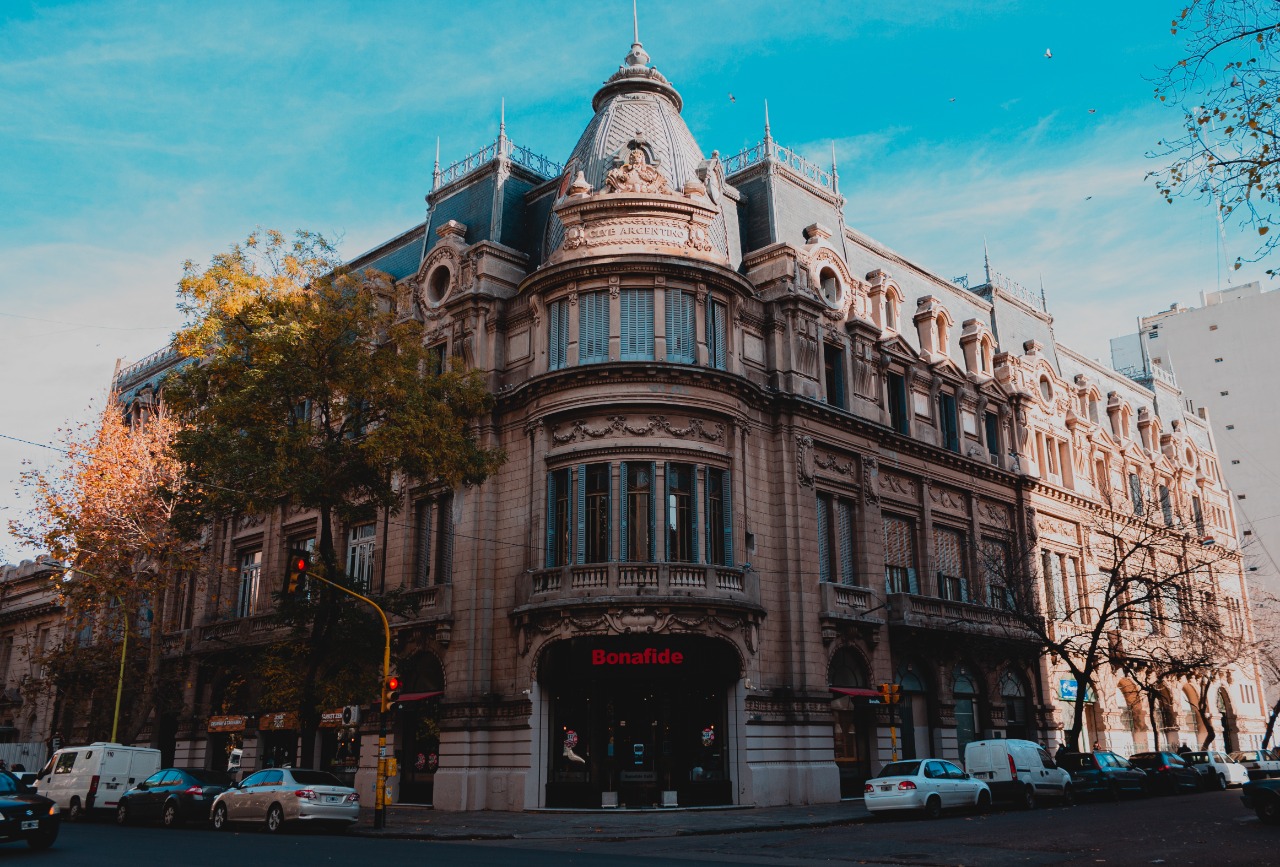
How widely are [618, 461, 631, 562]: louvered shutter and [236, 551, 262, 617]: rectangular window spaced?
18848 mm

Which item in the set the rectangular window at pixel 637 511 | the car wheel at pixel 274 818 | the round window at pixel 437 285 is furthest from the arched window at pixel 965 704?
the car wheel at pixel 274 818

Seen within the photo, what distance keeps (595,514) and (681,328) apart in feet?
20.5

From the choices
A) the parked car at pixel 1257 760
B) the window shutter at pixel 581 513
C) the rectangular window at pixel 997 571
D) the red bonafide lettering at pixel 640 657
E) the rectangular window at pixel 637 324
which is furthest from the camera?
the rectangular window at pixel 997 571

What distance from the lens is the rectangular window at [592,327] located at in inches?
1270

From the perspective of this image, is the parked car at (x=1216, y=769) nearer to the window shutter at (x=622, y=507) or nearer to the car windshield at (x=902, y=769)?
the car windshield at (x=902, y=769)

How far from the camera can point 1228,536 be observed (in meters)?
62.1

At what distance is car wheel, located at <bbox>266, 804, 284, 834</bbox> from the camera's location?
949 inches

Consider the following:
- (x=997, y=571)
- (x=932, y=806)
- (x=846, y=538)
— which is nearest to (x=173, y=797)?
(x=932, y=806)

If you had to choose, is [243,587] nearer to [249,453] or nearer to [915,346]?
[249,453]

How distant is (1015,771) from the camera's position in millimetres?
28875

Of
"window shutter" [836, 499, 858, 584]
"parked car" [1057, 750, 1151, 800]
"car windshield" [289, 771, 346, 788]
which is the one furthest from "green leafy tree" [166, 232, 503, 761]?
"parked car" [1057, 750, 1151, 800]

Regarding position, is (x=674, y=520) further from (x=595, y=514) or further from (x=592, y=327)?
(x=592, y=327)

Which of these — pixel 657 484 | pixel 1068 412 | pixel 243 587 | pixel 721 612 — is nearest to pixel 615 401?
pixel 657 484

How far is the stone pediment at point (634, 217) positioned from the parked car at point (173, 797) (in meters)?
17.6
